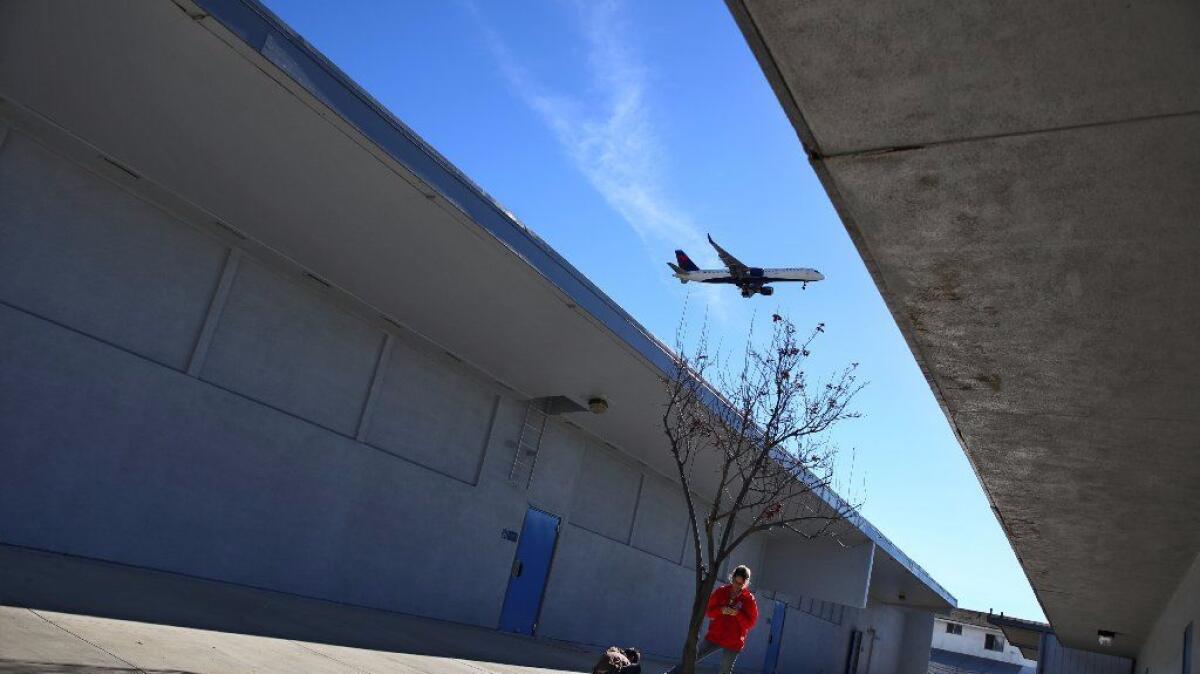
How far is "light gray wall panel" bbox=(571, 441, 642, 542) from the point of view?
19.9 m

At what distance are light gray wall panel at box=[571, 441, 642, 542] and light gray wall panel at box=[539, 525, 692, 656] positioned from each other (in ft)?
1.06

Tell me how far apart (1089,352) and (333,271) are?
35.0ft

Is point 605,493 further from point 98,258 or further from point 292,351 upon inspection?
point 98,258

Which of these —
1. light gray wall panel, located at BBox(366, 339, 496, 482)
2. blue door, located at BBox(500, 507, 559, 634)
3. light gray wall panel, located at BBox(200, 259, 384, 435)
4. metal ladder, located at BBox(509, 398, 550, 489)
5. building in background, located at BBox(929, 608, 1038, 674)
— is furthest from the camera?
building in background, located at BBox(929, 608, 1038, 674)

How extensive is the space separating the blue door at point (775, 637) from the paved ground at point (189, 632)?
708 inches

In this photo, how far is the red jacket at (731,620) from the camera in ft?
30.1

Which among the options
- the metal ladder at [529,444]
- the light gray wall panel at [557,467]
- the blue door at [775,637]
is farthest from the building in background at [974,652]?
the metal ladder at [529,444]

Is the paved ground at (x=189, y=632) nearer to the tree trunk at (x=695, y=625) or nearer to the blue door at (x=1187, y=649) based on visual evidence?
the tree trunk at (x=695, y=625)

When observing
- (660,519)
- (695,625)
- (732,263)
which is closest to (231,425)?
(695,625)

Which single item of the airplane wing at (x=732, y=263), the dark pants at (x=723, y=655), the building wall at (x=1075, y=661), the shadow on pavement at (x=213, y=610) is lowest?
the shadow on pavement at (x=213, y=610)

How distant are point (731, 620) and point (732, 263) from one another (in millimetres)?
21448

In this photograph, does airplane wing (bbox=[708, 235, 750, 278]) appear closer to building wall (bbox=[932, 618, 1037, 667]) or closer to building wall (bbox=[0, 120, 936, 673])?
building wall (bbox=[0, 120, 936, 673])

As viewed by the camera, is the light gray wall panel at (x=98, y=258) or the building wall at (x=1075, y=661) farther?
the building wall at (x=1075, y=661)

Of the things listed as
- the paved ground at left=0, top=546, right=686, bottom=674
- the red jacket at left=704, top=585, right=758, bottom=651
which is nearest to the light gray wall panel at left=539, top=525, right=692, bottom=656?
the paved ground at left=0, top=546, right=686, bottom=674
